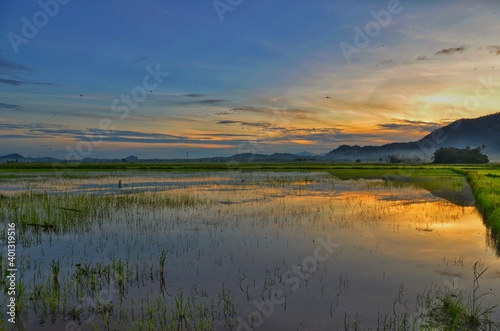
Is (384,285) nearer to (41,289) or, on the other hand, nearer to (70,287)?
(70,287)

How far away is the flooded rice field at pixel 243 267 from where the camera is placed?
707cm

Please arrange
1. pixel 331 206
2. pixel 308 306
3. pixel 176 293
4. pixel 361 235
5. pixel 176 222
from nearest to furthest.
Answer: pixel 308 306
pixel 176 293
pixel 361 235
pixel 176 222
pixel 331 206

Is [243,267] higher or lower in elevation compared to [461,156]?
lower

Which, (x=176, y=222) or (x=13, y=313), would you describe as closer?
(x=13, y=313)

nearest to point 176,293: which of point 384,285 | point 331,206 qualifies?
point 384,285

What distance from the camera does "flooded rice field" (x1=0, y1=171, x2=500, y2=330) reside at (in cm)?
707

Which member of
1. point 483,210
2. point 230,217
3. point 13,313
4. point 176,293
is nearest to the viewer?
point 13,313

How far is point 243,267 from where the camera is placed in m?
10.0

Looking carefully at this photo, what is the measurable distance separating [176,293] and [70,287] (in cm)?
249

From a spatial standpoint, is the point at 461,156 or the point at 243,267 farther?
the point at 461,156

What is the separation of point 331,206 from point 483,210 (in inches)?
313

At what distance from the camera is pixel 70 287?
8.37 meters

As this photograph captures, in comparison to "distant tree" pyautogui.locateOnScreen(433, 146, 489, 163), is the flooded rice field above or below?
below

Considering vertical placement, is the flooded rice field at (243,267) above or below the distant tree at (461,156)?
below
